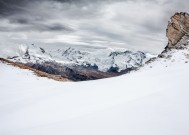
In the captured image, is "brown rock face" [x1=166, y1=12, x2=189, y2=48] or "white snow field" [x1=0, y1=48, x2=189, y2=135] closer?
"white snow field" [x1=0, y1=48, x2=189, y2=135]

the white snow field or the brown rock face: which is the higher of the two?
the brown rock face

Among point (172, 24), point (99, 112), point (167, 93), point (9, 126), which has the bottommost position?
point (9, 126)

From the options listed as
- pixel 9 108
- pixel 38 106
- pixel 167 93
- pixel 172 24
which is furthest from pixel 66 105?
pixel 172 24

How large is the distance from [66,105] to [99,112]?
2.22 metres

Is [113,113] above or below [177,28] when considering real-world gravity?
below

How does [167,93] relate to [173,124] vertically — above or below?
above

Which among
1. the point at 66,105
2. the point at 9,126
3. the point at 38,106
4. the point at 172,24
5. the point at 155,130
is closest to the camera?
the point at 155,130

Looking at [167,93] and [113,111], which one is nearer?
[113,111]

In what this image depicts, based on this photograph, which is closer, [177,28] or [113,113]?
[113,113]

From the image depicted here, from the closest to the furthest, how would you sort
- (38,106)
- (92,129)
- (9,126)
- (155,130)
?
(155,130), (92,129), (9,126), (38,106)

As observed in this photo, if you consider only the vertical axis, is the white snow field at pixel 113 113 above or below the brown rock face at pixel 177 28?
below

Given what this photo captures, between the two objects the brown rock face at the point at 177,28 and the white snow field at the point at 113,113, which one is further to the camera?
the brown rock face at the point at 177,28

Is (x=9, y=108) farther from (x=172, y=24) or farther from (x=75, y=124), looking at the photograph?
(x=172, y=24)

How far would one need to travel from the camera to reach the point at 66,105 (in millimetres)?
9523
